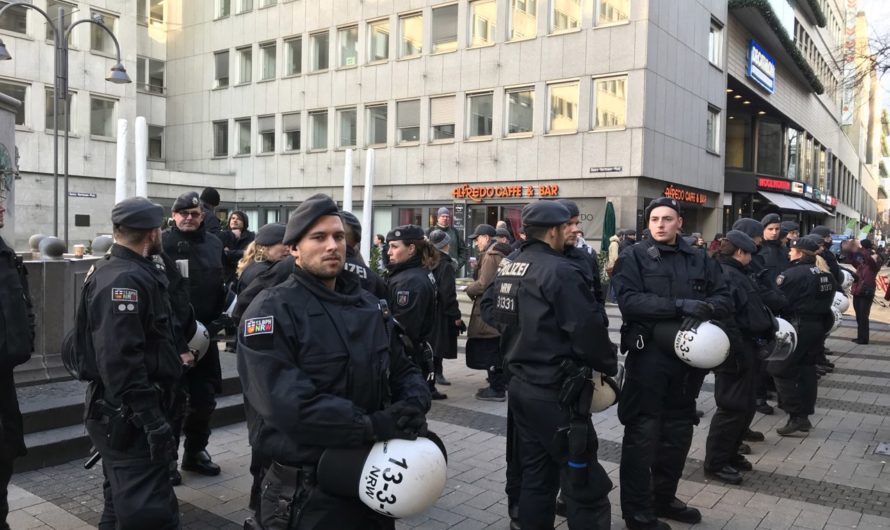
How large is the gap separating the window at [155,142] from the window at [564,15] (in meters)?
21.4

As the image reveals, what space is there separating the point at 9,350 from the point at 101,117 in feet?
101

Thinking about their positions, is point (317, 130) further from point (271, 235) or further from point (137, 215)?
point (137, 215)

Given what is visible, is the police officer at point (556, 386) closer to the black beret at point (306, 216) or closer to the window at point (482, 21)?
the black beret at point (306, 216)

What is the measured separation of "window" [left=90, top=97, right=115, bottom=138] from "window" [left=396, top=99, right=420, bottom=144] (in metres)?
13.6

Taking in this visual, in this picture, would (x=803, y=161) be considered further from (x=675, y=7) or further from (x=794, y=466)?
(x=794, y=466)

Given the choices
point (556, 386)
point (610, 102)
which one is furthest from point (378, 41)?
point (556, 386)

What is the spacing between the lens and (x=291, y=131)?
30984 mm

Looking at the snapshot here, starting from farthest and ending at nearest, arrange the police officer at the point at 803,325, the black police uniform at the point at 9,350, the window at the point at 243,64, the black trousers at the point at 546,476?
1. the window at the point at 243,64
2. the police officer at the point at 803,325
3. the black trousers at the point at 546,476
4. the black police uniform at the point at 9,350

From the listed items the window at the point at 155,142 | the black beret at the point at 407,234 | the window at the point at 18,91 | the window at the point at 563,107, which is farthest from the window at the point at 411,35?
the black beret at the point at 407,234

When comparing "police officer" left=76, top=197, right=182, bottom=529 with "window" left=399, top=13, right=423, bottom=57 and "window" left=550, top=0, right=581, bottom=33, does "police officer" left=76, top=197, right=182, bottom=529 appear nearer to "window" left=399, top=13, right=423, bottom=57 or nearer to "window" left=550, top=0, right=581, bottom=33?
"window" left=550, top=0, right=581, bottom=33

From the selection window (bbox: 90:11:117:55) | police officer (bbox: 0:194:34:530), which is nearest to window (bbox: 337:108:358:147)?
window (bbox: 90:11:117:55)

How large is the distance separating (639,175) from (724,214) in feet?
33.2

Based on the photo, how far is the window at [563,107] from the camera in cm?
2344

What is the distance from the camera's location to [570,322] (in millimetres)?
3928
